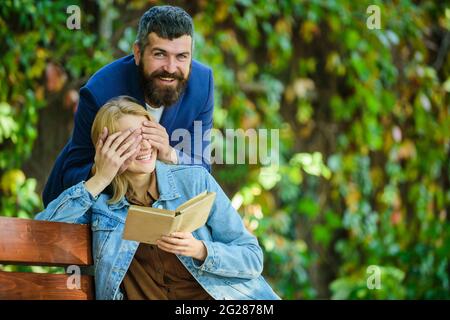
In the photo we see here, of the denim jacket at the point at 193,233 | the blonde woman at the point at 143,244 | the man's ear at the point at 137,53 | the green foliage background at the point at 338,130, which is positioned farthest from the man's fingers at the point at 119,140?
the green foliage background at the point at 338,130

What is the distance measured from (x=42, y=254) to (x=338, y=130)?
2916 mm

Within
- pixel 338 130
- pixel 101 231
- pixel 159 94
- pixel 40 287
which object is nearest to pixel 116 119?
pixel 159 94

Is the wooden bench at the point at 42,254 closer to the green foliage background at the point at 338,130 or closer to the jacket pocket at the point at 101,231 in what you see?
the jacket pocket at the point at 101,231

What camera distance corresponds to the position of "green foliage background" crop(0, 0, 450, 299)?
4.25 m

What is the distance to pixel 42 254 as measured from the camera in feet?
7.19

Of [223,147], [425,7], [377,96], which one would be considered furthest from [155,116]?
[425,7]

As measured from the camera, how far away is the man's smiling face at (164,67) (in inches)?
89.3

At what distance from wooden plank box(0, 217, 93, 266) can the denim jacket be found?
0.02 m

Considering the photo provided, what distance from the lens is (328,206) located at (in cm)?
488

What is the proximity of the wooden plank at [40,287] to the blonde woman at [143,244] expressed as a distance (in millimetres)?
45

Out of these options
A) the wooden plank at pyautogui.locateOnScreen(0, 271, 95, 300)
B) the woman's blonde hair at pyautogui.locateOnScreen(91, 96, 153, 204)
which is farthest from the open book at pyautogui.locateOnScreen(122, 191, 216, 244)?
the wooden plank at pyautogui.locateOnScreen(0, 271, 95, 300)

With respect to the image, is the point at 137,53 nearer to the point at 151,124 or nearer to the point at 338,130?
the point at 151,124

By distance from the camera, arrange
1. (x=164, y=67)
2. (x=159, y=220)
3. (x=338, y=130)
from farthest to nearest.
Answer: (x=338, y=130)
(x=164, y=67)
(x=159, y=220)

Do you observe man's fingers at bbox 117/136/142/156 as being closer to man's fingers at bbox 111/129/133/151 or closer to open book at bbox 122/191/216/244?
man's fingers at bbox 111/129/133/151
